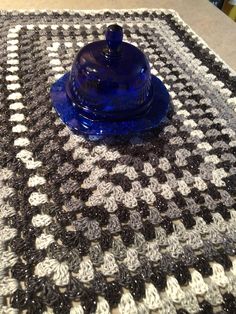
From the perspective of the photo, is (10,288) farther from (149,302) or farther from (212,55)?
(212,55)

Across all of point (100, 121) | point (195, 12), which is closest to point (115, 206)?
point (100, 121)

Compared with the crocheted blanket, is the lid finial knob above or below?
above

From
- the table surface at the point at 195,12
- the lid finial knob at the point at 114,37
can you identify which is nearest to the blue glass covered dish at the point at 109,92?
the lid finial knob at the point at 114,37

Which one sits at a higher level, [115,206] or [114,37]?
[114,37]

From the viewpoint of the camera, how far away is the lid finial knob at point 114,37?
0.45 m

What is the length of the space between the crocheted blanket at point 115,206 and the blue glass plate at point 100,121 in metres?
0.02

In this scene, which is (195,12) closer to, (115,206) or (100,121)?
(100,121)

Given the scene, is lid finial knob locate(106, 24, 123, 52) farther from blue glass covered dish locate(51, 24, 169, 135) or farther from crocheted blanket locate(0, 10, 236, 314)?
crocheted blanket locate(0, 10, 236, 314)

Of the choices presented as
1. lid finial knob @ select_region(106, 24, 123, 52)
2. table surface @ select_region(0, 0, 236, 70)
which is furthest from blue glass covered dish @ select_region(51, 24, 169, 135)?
table surface @ select_region(0, 0, 236, 70)

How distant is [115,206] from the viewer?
0.41 metres

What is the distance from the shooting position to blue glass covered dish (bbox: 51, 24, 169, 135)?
456 mm

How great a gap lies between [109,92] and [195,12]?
536mm

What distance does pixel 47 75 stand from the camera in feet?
1.85

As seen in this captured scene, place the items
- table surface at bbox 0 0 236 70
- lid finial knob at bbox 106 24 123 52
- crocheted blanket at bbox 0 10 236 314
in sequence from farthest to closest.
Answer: table surface at bbox 0 0 236 70 → lid finial knob at bbox 106 24 123 52 → crocheted blanket at bbox 0 10 236 314
